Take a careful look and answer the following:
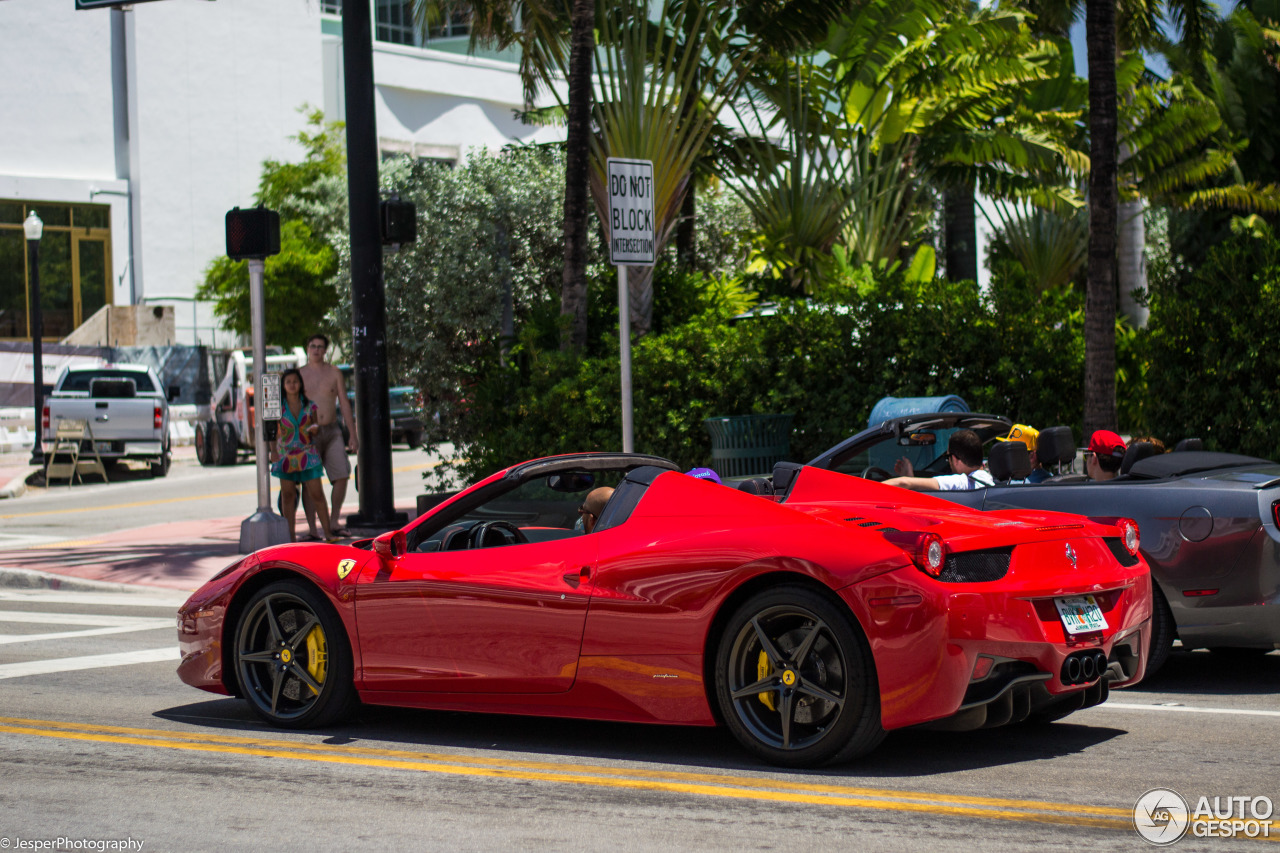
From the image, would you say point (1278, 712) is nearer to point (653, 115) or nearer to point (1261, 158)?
point (653, 115)

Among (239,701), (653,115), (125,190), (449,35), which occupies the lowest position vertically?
(239,701)

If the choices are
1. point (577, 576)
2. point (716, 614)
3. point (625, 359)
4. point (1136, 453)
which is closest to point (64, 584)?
point (625, 359)

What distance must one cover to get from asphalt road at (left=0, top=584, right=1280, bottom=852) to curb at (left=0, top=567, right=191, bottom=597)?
5.09m

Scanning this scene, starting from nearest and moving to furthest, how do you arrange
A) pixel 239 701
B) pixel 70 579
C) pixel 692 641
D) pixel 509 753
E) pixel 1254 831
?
pixel 1254 831, pixel 692 641, pixel 509 753, pixel 239 701, pixel 70 579

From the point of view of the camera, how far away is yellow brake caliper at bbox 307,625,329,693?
6430mm

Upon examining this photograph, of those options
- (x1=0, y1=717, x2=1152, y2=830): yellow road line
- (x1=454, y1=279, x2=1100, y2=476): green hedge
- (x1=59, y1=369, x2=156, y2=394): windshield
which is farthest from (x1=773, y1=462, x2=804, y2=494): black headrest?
(x1=59, y1=369, x2=156, y2=394): windshield

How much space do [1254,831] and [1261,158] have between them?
30987mm

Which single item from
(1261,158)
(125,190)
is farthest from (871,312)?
(125,190)

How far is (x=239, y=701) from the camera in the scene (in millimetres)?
7426

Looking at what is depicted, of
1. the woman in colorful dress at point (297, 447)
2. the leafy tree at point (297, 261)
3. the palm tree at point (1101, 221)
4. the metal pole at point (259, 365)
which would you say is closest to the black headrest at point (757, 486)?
the palm tree at point (1101, 221)

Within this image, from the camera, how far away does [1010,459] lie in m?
7.09

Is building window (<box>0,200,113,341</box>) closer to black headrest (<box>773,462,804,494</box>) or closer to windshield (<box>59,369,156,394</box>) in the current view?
windshield (<box>59,369,156,394</box>)

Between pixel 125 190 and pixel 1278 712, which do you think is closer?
pixel 1278 712

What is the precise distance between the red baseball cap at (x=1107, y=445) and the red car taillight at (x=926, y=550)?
10.7 feet
